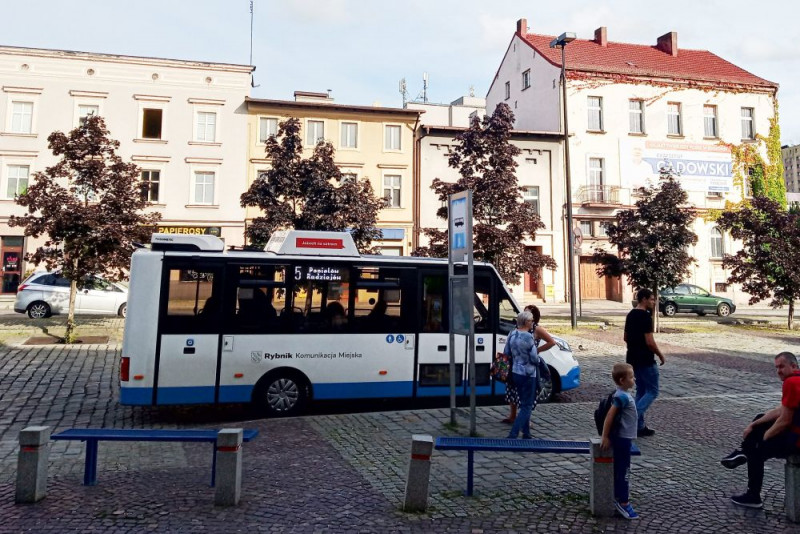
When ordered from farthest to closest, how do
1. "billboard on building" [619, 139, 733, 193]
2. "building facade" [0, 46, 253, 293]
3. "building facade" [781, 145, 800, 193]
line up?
"building facade" [781, 145, 800, 193]
"billboard on building" [619, 139, 733, 193]
"building facade" [0, 46, 253, 293]

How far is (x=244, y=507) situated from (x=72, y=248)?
12408 millimetres

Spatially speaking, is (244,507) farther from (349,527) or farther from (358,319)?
(358,319)

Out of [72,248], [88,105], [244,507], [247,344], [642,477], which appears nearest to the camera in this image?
[244,507]

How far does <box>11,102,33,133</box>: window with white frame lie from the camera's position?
96.4 feet

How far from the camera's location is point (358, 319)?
8.54 m

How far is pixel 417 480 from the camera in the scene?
4859 mm

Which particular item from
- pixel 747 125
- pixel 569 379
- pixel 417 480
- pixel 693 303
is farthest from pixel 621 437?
pixel 747 125

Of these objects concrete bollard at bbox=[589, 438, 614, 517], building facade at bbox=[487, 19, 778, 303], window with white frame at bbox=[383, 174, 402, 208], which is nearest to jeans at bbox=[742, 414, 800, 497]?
concrete bollard at bbox=[589, 438, 614, 517]

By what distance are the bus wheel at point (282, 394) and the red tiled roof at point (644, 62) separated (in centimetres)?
3215

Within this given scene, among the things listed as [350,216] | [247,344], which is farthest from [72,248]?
[247,344]

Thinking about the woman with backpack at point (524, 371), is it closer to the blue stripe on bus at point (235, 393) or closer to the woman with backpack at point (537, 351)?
the woman with backpack at point (537, 351)

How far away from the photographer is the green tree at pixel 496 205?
16.9 metres

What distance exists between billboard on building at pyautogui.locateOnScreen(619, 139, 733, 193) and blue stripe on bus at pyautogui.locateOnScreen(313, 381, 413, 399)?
30.6 meters

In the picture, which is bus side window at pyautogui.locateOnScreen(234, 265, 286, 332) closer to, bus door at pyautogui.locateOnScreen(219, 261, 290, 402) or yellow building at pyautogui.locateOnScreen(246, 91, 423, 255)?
bus door at pyautogui.locateOnScreen(219, 261, 290, 402)
